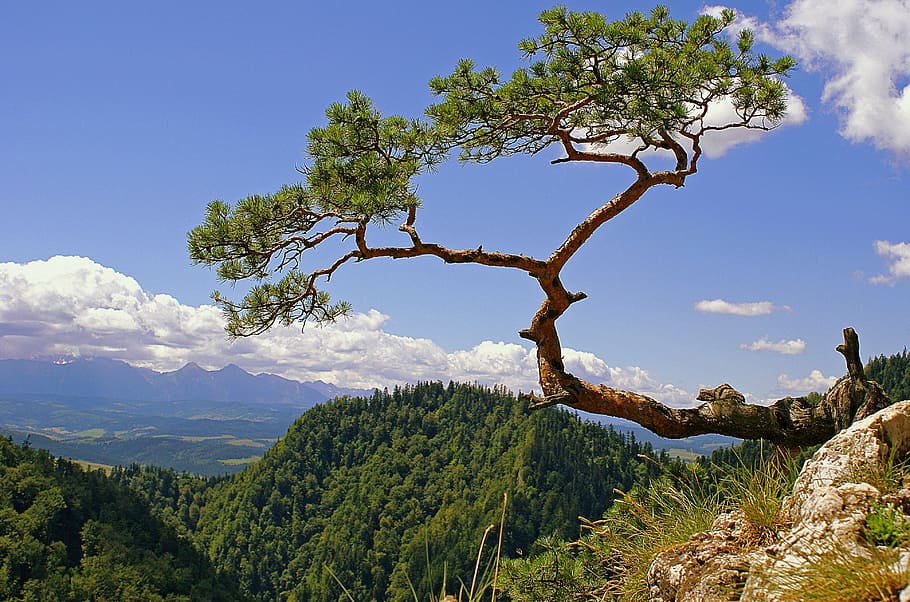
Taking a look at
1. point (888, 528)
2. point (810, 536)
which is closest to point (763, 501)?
point (810, 536)

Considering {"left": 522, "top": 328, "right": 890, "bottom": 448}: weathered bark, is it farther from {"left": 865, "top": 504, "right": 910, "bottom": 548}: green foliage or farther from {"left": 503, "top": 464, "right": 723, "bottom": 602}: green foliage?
{"left": 865, "top": 504, "right": 910, "bottom": 548}: green foliage

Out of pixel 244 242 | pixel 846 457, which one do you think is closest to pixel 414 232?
pixel 244 242

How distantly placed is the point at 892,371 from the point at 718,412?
143ft

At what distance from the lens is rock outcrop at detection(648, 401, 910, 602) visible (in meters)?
2.38

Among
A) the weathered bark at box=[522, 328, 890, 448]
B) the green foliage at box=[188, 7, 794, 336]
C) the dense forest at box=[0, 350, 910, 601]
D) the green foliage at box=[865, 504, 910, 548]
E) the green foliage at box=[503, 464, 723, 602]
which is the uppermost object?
the green foliage at box=[188, 7, 794, 336]

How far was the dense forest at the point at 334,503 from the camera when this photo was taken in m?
47.2

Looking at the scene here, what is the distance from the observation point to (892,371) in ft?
133

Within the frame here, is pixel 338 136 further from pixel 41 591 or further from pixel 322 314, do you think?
pixel 41 591

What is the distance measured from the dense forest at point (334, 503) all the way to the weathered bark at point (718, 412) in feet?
121

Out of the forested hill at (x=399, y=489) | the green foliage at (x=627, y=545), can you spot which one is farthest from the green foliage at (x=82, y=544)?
the green foliage at (x=627, y=545)

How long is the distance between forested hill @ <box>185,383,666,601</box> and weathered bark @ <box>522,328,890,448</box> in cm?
6175

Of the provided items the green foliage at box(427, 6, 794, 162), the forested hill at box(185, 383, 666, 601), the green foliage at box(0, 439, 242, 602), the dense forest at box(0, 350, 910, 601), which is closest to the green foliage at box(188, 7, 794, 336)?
the green foliage at box(427, 6, 794, 162)

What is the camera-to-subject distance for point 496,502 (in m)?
74.8

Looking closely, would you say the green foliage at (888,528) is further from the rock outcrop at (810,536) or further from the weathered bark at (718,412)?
the weathered bark at (718,412)
